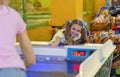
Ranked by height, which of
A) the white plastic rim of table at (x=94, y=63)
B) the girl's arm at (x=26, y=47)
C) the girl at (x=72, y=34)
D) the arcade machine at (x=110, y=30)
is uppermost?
the girl's arm at (x=26, y=47)

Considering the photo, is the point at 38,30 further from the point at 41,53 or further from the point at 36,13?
the point at 41,53

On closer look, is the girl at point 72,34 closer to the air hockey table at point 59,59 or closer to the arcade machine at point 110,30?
the arcade machine at point 110,30

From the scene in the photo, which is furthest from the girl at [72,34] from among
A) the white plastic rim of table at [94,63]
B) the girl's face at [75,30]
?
the white plastic rim of table at [94,63]

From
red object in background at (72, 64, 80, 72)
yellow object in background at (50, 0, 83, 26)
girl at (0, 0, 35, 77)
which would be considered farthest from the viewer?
yellow object in background at (50, 0, 83, 26)

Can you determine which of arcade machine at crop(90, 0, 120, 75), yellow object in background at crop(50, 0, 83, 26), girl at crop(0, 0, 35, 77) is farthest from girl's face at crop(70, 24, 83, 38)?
girl at crop(0, 0, 35, 77)

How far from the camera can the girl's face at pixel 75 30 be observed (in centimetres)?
359

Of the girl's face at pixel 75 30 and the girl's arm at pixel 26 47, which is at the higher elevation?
the girl's arm at pixel 26 47

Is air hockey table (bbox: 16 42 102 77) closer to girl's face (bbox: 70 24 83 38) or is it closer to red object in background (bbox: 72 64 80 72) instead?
red object in background (bbox: 72 64 80 72)

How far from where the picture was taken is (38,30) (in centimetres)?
611

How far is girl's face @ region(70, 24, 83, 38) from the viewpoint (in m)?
3.59

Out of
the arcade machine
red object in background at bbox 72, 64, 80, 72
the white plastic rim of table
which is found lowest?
the arcade machine

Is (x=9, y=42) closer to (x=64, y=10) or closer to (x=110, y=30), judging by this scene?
(x=110, y=30)

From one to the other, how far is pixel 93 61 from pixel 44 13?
4915 millimetres

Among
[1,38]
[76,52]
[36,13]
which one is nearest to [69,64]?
[76,52]
